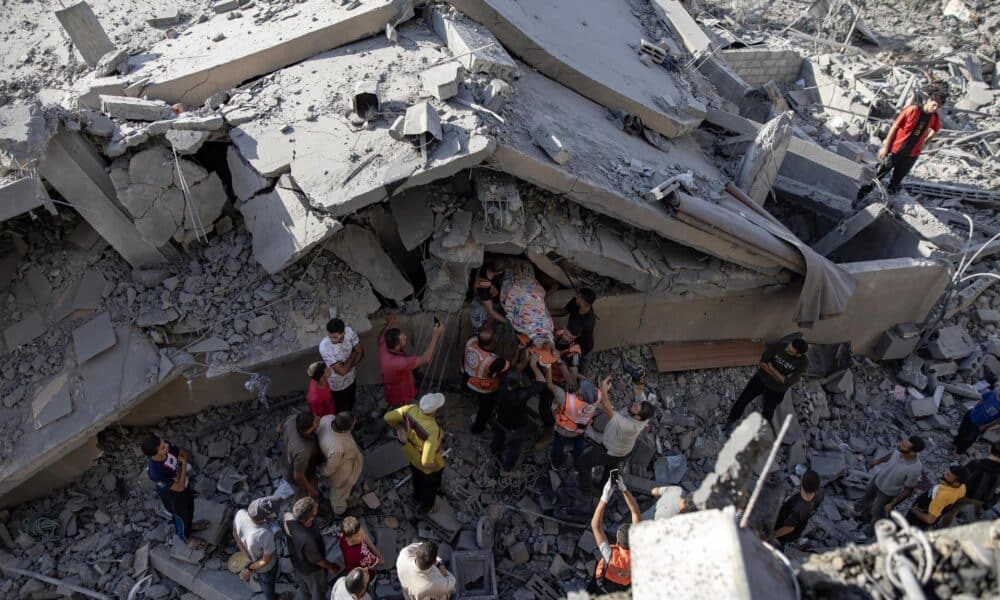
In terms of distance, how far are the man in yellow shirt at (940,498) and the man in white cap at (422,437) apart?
3.96 m

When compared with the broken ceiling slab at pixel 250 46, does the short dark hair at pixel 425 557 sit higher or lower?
lower

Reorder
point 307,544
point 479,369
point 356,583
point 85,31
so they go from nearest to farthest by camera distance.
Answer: point 356,583 < point 307,544 < point 479,369 < point 85,31

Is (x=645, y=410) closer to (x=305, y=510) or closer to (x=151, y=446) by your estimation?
(x=305, y=510)

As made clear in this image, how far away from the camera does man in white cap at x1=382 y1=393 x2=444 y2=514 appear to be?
201 inches

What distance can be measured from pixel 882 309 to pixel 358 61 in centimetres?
605

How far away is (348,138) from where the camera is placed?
19.1 ft

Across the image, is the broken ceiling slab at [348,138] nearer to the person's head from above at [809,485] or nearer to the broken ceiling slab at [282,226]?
the broken ceiling slab at [282,226]

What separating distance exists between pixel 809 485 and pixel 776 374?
4.50 ft

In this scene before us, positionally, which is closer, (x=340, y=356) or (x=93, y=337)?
(x=340, y=356)

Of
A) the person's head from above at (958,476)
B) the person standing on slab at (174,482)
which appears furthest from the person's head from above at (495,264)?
the person's head from above at (958,476)

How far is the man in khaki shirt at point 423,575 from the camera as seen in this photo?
430cm

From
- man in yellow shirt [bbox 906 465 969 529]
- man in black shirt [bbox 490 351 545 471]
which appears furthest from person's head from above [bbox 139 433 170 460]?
man in yellow shirt [bbox 906 465 969 529]

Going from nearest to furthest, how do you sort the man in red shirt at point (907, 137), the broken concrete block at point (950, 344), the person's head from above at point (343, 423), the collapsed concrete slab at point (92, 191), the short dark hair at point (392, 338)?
the person's head from above at point (343, 423) < the collapsed concrete slab at point (92, 191) < the short dark hair at point (392, 338) < the broken concrete block at point (950, 344) < the man in red shirt at point (907, 137)

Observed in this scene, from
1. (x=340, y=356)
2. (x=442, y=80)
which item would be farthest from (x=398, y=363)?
(x=442, y=80)
